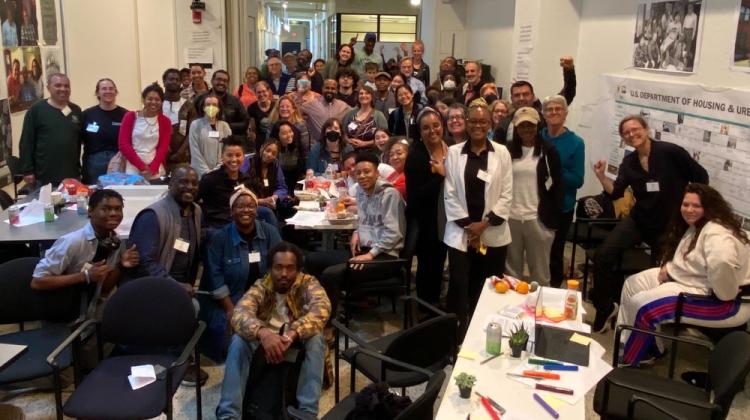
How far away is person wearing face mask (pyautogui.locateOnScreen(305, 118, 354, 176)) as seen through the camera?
5695 millimetres

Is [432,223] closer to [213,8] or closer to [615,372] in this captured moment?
[615,372]

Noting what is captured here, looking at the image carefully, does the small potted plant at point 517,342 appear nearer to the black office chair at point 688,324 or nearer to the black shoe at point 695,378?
the black office chair at point 688,324

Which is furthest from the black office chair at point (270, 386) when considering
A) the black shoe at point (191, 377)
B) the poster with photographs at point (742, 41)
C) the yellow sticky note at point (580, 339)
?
the poster with photographs at point (742, 41)

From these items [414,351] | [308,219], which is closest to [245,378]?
[414,351]

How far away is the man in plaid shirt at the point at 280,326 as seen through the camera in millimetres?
3045

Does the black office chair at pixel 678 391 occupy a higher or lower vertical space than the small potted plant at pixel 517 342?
lower

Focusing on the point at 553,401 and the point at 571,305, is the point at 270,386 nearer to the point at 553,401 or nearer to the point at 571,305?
the point at 553,401

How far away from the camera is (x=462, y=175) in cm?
389

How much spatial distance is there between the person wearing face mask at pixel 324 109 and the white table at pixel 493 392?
390 cm

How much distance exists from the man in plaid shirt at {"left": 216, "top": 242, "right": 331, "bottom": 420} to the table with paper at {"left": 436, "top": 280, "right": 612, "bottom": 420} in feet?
2.62

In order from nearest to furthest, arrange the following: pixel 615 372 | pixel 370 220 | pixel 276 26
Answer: pixel 615 372, pixel 370 220, pixel 276 26

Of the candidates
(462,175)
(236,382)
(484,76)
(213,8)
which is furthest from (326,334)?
(213,8)

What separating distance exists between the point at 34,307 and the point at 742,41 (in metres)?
4.82

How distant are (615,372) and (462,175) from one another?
1479 mm
